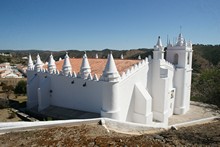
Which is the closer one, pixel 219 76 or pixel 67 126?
pixel 67 126

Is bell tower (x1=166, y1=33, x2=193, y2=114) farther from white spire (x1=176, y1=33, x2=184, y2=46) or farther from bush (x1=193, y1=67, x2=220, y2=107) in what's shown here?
bush (x1=193, y1=67, x2=220, y2=107)

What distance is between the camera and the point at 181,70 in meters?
23.5

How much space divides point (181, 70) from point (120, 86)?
1133cm

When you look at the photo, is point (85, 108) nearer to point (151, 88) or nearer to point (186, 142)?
point (151, 88)

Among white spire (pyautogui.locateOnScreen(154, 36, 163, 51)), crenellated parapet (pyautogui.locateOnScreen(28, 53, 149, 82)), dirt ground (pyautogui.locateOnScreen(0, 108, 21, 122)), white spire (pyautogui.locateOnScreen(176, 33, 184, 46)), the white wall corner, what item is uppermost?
white spire (pyautogui.locateOnScreen(176, 33, 184, 46))

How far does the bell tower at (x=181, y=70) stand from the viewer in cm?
2348

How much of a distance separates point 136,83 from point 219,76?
286 inches

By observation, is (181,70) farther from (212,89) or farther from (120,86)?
(120,86)

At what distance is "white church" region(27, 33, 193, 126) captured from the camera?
14.8m

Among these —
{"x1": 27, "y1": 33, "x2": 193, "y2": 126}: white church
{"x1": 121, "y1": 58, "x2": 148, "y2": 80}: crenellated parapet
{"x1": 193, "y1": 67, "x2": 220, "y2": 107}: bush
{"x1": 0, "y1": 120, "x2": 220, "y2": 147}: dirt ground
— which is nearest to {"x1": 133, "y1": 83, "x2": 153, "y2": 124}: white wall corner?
{"x1": 27, "y1": 33, "x2": 193, "y2": 126}: white church

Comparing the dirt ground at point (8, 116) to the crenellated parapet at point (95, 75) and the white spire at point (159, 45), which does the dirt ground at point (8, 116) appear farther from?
the white spire at point (159, 45)

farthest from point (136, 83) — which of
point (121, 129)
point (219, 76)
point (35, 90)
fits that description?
point (35, 90)

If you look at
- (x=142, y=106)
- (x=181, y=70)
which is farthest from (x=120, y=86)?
(x=181, y=70)

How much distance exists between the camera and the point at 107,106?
14531mm
